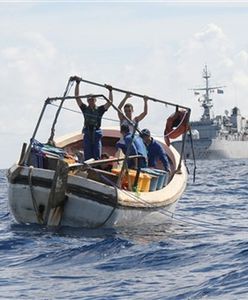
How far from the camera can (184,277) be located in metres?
10.8

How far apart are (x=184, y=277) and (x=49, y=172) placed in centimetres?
472

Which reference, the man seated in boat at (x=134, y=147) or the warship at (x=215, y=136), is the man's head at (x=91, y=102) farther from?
the warship at (x=215, y=136)

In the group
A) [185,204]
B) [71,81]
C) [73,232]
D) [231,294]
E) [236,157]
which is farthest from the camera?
[236,157]

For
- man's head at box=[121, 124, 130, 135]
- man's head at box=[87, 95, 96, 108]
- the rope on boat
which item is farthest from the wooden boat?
man's head at box=[87, 95, 96, 108]

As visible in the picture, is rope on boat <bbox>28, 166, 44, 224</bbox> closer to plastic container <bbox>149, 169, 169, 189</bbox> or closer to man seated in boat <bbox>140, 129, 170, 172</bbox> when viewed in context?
plastic container <bbox>149, 169, 169, 189</bbox>

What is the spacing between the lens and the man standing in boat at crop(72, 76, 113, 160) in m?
16.6

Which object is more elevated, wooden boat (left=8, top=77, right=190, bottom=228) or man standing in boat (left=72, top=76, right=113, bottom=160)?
man standing in boat (left=72, top=76, right=113, bottom=160)

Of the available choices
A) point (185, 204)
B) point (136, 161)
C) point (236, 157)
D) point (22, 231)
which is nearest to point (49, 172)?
point (22, 231)

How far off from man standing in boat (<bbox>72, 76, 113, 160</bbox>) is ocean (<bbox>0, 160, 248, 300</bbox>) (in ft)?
6.65

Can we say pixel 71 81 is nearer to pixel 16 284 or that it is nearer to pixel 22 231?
pixel 22 231

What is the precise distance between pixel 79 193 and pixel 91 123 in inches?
95.8

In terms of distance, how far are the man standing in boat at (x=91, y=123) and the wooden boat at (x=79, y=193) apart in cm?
74

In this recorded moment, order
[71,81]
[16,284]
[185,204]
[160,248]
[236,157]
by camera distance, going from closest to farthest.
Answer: [16,284], [160,248], [71,81], [185,204], [236,157]

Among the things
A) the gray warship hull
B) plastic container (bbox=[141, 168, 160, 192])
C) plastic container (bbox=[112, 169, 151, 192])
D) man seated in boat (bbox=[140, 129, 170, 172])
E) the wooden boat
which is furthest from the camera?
the gray warship hull
